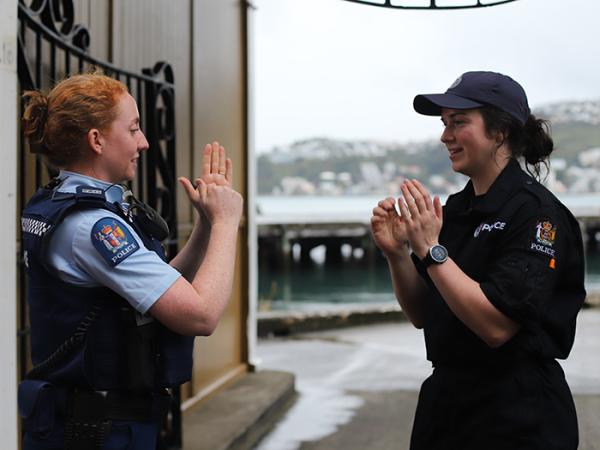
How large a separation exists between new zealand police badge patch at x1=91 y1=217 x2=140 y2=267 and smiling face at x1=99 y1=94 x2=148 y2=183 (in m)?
0.16

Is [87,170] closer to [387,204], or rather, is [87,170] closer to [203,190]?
[203,190]

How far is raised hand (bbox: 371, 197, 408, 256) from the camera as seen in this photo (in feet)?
7.59

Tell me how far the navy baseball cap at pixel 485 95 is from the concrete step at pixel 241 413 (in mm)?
3181

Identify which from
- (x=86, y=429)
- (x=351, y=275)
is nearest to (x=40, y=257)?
(x=86, y=429)

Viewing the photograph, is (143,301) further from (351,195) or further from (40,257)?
(351,195)

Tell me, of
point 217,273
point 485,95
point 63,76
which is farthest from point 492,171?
point 63,76

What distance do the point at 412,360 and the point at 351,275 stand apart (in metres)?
54.9

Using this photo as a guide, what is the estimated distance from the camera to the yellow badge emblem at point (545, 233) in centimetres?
211

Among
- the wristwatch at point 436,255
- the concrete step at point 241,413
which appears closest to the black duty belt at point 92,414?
the wristwatch at point 436,255

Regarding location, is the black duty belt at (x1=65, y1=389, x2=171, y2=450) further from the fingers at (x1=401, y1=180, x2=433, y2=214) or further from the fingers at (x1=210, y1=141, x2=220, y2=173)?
the fingers at (x1=401, y1=180, x2=433, y2=214)

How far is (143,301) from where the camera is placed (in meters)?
1.78

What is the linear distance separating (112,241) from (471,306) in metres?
0.85

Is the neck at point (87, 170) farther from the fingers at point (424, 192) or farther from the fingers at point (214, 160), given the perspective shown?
the fingers at point (424, 192)

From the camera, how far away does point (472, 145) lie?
2.28 meters
